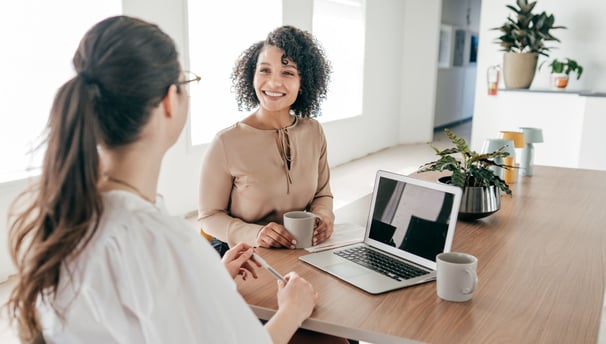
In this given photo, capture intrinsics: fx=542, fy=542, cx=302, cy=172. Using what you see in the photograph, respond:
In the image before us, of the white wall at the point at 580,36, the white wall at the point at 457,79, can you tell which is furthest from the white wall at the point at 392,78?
the white wall at the point at 580,36

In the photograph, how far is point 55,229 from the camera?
2.52 feet

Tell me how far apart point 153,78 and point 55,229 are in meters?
0.27

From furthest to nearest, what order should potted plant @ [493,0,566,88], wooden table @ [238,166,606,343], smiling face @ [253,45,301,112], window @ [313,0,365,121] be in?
window @ [313,0,365,121] → potted plant @ [493,0,566,88] → smiling face @ [253,45,301,112] → wooden table @ [238,166,606,343]

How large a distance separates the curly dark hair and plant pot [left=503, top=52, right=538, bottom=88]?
12.7 ft

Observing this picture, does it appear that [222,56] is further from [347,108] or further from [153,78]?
[153,78]

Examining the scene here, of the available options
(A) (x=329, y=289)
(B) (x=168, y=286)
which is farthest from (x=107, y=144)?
(A) (x=329, y=289)

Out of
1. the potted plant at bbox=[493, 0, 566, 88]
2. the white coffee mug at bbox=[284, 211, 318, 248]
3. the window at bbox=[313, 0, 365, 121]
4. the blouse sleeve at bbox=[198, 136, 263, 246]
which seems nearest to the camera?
the white coffee mug at bbox=[284, 211, 318, 248]

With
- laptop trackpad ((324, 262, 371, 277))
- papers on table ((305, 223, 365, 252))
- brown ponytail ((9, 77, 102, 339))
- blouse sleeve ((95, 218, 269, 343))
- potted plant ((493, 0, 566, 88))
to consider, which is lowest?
papers on table ((305, 223, 365, 252))

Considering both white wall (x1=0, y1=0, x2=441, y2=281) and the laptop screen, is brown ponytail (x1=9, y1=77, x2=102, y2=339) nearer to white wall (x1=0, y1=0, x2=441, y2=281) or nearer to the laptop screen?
the laptop screen

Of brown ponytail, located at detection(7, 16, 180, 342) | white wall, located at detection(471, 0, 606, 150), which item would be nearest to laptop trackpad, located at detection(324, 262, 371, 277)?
brown ponytail, located at detection(7, 16, 180, 342)

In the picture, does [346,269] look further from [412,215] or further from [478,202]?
[478,202]

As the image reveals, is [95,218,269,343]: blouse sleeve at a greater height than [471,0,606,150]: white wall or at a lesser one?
lesser

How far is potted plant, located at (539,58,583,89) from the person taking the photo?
5.37 m

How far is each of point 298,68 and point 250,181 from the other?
461 millimetres
